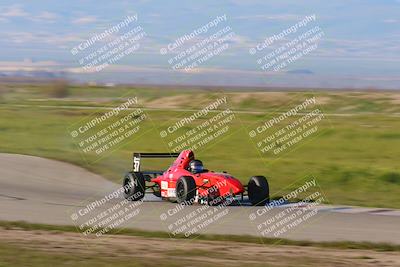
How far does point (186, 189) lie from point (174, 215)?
5.49 ft

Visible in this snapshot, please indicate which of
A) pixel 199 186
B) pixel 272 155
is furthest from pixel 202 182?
pixel 272 155

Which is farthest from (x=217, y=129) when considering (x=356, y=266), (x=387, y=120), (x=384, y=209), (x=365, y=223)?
(x=356, y=266)

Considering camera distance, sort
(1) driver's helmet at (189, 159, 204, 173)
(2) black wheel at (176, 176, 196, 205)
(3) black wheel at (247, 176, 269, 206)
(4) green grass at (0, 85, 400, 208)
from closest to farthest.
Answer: (2) black wheel at (176, 176, 196, 205), (3) black wheel at (247, 176, 269, 206), (1) driver's helmet at (189, 159, 204, 173), (4) green grass at (0, 85, 400, 208)

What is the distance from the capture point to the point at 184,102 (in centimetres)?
9362

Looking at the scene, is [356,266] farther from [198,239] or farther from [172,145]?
[172,145]

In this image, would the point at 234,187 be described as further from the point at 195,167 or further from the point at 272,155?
the point at 272,155

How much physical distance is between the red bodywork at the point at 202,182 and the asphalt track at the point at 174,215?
0.46 metres

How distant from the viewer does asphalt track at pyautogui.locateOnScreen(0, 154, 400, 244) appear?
20.3 m

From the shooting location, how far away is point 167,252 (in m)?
16.9

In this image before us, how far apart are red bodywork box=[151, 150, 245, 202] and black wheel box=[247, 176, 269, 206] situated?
390 mm

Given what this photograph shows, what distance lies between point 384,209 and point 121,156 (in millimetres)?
18368

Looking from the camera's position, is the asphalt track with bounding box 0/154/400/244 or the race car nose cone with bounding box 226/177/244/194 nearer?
the asphalt track with bounding box 0/154/400/244

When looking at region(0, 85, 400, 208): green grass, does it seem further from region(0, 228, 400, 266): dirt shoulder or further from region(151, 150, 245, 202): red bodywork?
region(0, 228, 400, 266): dirt shoulder

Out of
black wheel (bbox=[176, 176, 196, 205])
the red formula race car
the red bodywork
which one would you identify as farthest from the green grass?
black wheel (bbox=[176, 176, 196, 205])
